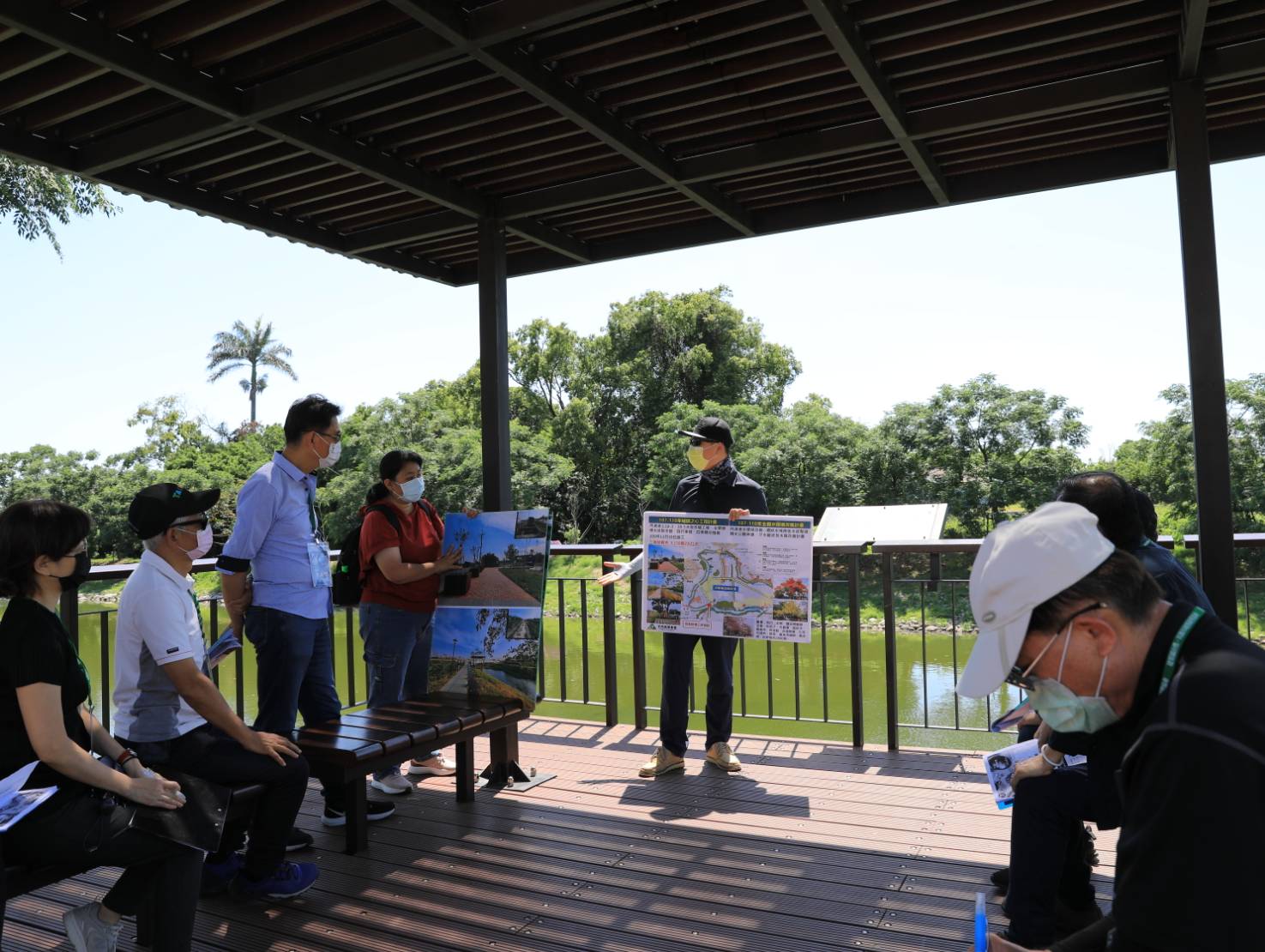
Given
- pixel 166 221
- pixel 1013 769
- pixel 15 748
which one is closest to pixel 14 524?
pixel 15 748

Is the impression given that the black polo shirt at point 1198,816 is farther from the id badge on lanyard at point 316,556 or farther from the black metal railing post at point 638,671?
the black metal railing post at point 638,671

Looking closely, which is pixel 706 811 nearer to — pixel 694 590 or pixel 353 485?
pixel 694 590

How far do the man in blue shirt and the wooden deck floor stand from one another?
53cm

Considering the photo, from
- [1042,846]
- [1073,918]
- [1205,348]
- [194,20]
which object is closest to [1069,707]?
[1042,846]

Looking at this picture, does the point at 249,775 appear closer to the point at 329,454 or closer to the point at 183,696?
the point at 183,696

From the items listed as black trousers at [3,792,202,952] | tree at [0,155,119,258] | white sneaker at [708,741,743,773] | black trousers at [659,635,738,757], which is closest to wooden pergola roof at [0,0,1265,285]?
black trousers at [659,635,738,757]

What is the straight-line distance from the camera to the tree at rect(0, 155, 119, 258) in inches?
547

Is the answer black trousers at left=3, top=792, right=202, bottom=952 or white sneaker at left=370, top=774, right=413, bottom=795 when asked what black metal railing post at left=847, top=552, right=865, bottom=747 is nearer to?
white sneaker at left=370, top=774, right=413, bottom=795

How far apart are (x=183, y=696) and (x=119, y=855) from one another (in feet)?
1.76

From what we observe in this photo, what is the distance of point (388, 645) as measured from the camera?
4.08m

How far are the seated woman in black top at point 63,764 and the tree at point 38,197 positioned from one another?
13933 mm

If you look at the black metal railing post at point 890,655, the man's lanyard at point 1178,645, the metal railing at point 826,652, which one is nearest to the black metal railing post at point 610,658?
the metal railing at point 826,652

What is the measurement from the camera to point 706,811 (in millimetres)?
3770

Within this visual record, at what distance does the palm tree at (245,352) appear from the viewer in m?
51.3
